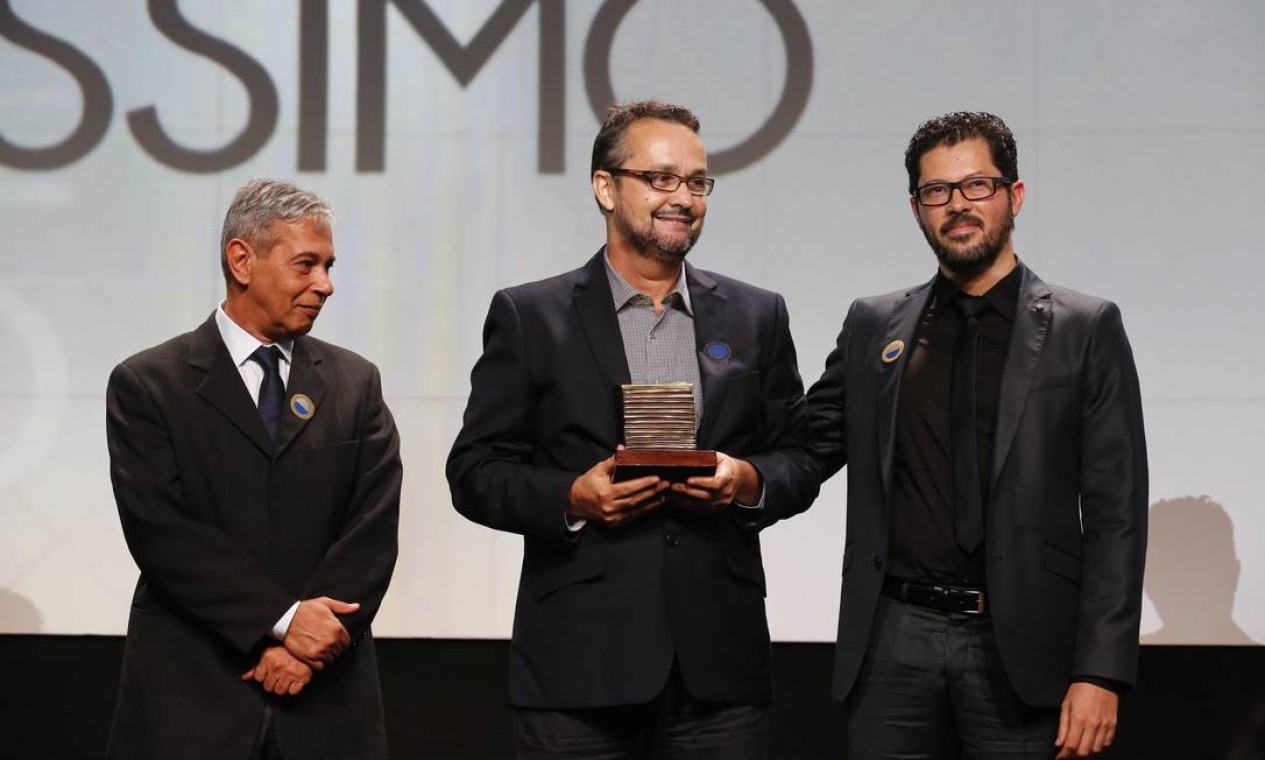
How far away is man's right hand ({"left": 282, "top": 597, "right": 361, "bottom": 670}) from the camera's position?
2.46m

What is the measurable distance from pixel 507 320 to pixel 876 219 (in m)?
2.21

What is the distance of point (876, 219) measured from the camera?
14.6 ft

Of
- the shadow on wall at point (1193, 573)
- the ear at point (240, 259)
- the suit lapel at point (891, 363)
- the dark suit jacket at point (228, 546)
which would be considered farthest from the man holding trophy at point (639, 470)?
the shadow on wall at point (1193, 573)

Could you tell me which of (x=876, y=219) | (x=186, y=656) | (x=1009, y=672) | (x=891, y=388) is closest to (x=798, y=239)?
(x=876, y=219)

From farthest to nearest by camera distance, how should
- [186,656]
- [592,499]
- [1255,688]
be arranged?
1. [1255,688]
2. [186,656]
3. [592,499]

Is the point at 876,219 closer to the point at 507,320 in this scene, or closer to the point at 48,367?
the point at 507,320

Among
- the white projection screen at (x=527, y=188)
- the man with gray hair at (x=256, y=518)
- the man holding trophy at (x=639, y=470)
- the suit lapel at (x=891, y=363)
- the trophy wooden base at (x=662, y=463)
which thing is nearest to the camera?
the trophy wooden base at (x=662, y=463)

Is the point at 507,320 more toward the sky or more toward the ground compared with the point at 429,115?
more toward the ground

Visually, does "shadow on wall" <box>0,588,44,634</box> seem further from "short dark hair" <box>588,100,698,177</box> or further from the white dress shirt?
"short dark hair" <box>588,100,698,177</box>

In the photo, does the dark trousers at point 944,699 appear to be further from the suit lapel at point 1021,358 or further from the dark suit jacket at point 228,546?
the dark suit jacket at point 228,546

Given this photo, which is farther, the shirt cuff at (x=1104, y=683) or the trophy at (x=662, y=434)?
the shirt cuff at (x=1104, y=683)

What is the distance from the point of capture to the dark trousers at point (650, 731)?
237 centimetres

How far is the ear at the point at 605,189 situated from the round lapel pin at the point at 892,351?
0.59 metres

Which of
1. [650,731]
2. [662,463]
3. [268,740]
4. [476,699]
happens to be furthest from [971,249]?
[476,699]
